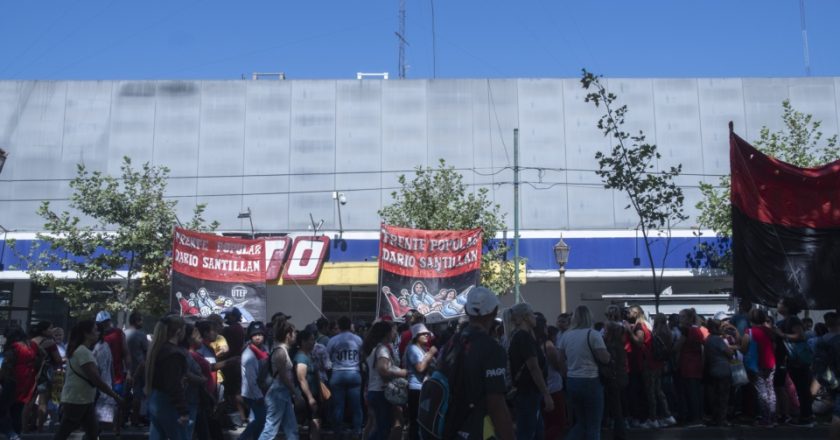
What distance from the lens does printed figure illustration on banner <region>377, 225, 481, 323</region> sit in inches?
620

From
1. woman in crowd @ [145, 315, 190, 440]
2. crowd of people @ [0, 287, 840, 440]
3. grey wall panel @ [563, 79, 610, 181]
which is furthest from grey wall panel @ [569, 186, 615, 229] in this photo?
woman in crowd @ [145, 315, 190, 440]

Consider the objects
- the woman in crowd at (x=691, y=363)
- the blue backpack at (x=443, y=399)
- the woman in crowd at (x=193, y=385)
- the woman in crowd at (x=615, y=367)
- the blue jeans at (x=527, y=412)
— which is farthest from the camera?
the woman in crowd at (x=691, y=363)

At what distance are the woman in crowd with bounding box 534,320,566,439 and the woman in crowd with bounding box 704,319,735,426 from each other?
3017mm

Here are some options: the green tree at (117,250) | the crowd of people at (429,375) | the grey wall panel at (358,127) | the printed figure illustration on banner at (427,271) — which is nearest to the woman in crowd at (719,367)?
the crowd of people at (429,375)

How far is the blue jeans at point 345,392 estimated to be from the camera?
30.9ft

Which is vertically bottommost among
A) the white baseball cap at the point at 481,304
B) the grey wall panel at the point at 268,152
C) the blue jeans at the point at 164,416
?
the blue jeans at the point at 164,416

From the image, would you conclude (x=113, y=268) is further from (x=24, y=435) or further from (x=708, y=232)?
(x=708, y=232)

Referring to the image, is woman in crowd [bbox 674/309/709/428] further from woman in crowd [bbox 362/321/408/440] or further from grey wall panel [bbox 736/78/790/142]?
grey wall panel [bbox 736/78/790/142]

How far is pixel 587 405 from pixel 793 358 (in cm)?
443

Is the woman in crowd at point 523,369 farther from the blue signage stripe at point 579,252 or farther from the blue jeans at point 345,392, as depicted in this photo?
the blue signage stripe at point 579,252

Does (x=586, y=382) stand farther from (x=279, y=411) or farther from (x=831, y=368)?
(x=279, y=411)

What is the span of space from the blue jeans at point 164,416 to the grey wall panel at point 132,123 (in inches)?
874

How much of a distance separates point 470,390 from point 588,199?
77.7ft

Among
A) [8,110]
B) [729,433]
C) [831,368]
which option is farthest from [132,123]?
[831,368]
